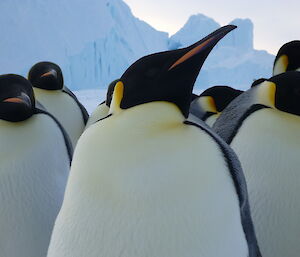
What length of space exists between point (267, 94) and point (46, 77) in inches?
68.5

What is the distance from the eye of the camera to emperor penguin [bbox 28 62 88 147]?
9.13 ft

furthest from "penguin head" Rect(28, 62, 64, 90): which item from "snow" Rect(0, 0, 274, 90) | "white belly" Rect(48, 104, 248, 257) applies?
"snow" Rect(0, 0, 274, 90)

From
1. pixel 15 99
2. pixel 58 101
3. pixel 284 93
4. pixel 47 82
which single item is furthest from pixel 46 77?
pixel 284 93

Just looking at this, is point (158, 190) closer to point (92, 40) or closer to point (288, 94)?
point (288, 94)

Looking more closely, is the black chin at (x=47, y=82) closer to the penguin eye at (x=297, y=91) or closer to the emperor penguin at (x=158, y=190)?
the penguin eye at (x=297, y=91)

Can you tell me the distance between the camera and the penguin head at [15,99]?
58.1 inches

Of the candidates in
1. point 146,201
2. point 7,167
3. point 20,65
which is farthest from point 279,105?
point 20,65

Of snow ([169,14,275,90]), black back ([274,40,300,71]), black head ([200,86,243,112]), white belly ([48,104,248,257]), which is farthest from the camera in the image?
snow ([169,14,275,90])

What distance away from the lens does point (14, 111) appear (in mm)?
1477

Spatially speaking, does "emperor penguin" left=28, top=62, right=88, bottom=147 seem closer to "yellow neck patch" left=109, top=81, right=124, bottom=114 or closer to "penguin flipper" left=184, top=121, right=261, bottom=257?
"yellow neck patch" left=109, top=81, right=124, bottom=114

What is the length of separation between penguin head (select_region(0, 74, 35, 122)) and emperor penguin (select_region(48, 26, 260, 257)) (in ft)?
1.92

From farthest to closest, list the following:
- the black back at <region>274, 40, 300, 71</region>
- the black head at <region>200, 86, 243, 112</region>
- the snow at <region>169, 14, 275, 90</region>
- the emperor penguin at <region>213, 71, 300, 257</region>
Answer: the snow at <region>169, 14, 275, 90</region> < the black head at <region>200, 86, 243, 112</region> < the black back at <region>274, 40, 300, 71</region> < the emperor penguin at <region>213, 71, 300, 257</region>

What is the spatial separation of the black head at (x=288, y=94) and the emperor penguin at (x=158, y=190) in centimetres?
59

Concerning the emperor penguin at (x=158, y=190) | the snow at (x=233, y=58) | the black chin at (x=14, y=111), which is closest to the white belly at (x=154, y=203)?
the emperor penguin at (x=158, y=190)
